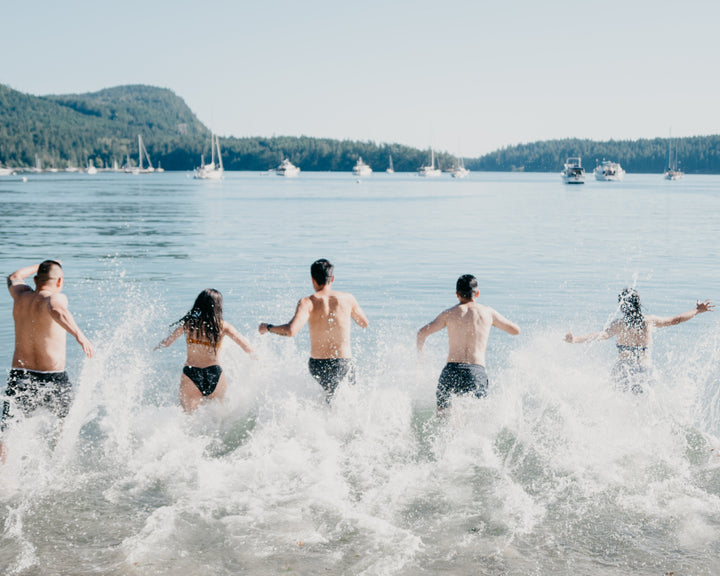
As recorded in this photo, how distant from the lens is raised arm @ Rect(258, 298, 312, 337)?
23.6 ft

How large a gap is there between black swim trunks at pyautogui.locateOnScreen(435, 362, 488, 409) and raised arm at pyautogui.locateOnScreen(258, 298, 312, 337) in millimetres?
1617

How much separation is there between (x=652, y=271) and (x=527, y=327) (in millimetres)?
10279

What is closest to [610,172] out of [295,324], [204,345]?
[295,324]

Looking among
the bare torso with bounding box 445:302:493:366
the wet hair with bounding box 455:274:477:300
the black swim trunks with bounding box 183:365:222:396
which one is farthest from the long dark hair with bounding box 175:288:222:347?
the wet hair with bounding box 455:274:477:300

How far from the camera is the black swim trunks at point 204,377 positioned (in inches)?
292

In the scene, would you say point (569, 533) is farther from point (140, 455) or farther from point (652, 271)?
point (652, 271)

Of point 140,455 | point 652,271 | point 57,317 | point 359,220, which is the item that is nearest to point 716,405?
point 140,455

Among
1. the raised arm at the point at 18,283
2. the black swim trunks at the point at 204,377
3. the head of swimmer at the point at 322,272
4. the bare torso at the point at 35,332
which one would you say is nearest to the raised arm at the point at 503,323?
the head of swimmer at the point at 322,272

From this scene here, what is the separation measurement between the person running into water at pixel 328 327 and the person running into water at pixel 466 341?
940mm

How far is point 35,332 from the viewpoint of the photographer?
6.74 m

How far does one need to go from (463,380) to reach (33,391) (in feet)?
14.3

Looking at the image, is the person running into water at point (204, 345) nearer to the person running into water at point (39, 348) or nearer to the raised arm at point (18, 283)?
the person running into water at point (39, 348)

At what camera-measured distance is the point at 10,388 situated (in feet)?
22.2

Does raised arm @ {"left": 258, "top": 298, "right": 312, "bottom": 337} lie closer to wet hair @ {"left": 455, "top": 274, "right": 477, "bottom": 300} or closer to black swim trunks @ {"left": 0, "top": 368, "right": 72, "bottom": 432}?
wet hair @ {"left": 455, "top": 274, "right": 477, "bottom": 300}
